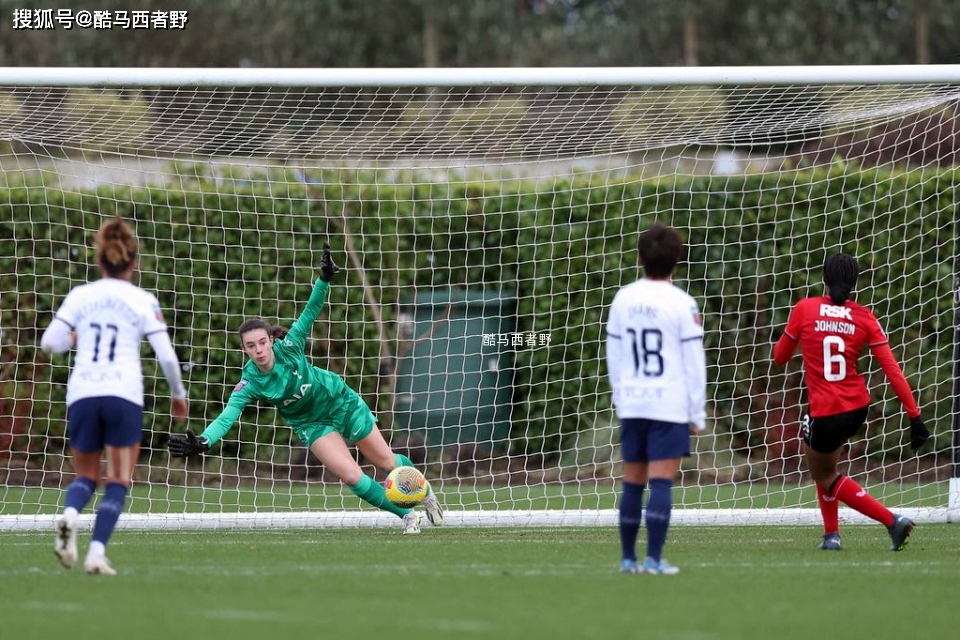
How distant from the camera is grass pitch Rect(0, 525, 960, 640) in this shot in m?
5.02

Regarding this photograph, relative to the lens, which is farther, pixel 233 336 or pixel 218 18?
pixel 218 18

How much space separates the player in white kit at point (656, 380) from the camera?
254 inches

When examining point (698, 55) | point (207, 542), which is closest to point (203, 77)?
point (207, 542)

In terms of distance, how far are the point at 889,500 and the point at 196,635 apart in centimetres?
839

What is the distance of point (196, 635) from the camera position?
4805 millimetres

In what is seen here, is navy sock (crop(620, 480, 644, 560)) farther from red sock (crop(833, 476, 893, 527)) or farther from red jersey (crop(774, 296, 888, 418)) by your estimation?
red sock (crop(833, 476, 893, 527))

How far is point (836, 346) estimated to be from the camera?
25.9 feet

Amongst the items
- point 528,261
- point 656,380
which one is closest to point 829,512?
point 656,380

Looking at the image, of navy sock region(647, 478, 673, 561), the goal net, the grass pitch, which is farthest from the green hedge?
navy sock region(647, 478, 673, 561)

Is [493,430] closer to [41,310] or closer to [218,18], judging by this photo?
[41,310]

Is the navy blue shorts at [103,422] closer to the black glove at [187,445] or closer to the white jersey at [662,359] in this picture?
the black glove at [187,445]

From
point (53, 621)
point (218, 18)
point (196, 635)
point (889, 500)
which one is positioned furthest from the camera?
point (218, 18)

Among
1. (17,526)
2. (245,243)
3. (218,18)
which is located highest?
(218,18)

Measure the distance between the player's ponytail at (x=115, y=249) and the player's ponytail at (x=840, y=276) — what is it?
408 cm
